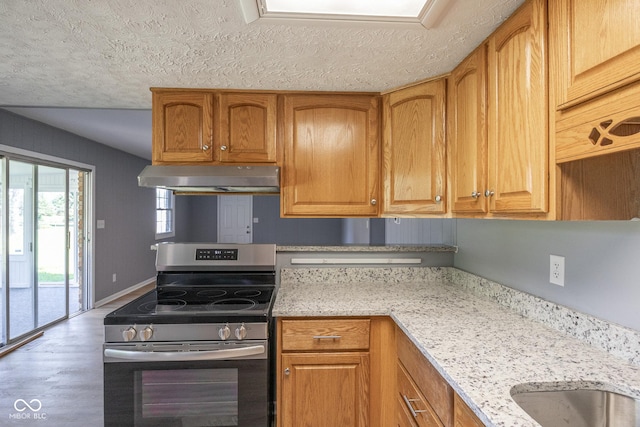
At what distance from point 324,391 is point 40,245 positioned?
370 centimetres

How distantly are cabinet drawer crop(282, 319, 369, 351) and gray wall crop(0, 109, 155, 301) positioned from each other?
329 cm

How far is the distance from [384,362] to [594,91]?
1.32 metres

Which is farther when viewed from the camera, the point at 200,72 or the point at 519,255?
the point at 200,72

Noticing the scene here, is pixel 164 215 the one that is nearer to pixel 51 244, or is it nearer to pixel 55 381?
pixel 51 244

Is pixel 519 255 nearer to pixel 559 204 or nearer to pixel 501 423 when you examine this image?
pixel 559 204

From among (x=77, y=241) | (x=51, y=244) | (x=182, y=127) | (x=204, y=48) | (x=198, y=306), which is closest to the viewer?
(x=204, y=48)

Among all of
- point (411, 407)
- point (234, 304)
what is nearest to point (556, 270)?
point (411, 407)

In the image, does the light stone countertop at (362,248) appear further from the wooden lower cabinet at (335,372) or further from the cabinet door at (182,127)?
the cabinet door at (182,127)

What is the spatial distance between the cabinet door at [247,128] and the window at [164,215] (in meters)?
5.00

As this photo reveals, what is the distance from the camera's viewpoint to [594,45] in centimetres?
84

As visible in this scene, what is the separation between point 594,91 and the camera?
0.83m

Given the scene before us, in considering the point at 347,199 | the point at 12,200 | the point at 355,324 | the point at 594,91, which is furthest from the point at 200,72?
the point at 12,200

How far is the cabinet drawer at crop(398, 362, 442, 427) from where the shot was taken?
116cm

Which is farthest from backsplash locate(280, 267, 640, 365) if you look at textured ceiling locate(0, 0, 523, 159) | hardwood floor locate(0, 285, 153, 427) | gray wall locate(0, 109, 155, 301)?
gray wall locate(0, 109, 155, 301)
